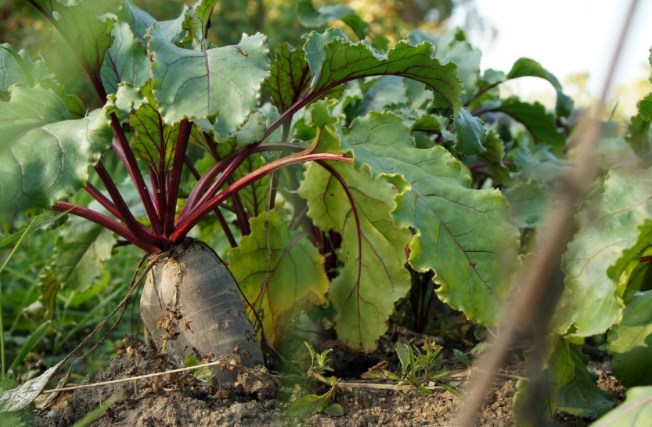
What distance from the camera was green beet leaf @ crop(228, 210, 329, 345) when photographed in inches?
75.6

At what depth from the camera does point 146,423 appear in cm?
145

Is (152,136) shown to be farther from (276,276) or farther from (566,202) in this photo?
(566,202)

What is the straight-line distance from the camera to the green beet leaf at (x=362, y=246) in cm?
177

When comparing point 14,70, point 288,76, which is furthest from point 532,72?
point 14,70

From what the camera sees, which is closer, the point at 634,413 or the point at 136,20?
the point at 634,413

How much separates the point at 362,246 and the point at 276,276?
26 cm

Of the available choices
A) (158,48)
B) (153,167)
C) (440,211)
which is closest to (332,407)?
(440,211)

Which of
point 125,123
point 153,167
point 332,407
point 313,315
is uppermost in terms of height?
point 125,123

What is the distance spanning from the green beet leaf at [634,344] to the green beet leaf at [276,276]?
29.7 inches

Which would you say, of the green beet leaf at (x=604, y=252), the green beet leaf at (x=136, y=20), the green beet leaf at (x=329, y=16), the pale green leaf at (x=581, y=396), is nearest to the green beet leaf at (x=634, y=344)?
the pale green leaf at (x=581, y=396)

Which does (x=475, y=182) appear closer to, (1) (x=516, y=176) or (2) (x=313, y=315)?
(1) (x=516, y=176)

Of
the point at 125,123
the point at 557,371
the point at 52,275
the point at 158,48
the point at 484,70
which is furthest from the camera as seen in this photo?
the point at 484,70

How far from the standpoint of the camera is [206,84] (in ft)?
4.45

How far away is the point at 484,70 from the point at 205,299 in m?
1.33
